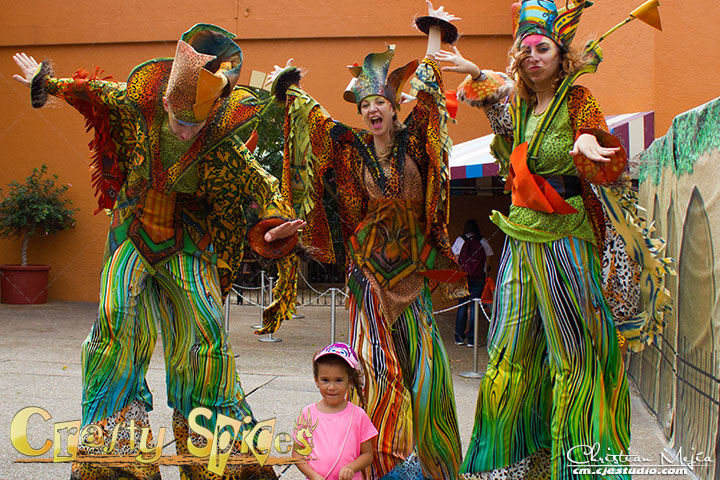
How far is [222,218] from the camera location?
3.19m

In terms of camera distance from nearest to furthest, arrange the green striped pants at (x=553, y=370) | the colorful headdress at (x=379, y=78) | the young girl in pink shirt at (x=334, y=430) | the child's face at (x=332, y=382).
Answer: the young girl in pink shirt at (x=334, y=430), the child's face at (x=332, y=382), the green striped pants at (x=553, y=370), the colorful headdress at (x=379, y=78)

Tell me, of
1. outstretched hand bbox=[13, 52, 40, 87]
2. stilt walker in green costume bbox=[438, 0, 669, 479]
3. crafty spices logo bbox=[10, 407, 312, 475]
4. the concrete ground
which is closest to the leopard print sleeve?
stilt walker in green costume bbox=[438, 0, 669, 479]

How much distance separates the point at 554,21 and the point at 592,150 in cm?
70

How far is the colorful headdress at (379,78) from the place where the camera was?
128 inches

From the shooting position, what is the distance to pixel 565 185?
2934mm

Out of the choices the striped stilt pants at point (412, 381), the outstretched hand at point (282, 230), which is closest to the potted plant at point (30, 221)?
the striped stilt pants at point (412, 381)

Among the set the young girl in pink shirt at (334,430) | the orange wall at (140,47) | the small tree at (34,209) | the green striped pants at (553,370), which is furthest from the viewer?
the orange wall at (140,47)

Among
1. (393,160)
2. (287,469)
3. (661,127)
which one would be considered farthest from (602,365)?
(661,127)

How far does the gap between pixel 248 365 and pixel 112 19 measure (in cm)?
898

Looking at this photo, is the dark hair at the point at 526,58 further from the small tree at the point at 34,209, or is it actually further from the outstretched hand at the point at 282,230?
the small tree at the point at 34,209

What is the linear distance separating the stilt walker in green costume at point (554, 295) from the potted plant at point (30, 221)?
1125cm

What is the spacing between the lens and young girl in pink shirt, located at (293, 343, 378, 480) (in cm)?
251

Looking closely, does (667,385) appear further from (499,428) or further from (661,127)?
(661,127)

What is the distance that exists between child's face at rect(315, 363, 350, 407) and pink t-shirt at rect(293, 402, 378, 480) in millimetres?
50
